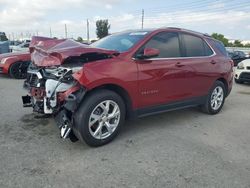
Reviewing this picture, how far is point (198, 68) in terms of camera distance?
5.11m

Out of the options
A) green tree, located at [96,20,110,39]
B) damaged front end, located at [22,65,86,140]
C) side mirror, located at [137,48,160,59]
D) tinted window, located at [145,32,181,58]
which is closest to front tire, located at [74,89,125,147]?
damaged front end, located at [22,65,86,140]

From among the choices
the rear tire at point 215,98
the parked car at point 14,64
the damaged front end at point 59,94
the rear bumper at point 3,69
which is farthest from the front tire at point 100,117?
the rear bumper at point 3,69

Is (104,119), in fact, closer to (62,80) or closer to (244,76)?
(62,80)

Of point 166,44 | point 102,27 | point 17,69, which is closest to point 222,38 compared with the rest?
point 102,27

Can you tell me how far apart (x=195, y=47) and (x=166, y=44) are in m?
0.88

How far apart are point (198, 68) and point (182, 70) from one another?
0.52 metres

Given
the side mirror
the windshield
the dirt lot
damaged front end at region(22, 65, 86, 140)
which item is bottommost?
the dirt lot

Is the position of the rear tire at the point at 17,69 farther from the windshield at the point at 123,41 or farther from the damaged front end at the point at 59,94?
the damaged front end at the point at 59,94

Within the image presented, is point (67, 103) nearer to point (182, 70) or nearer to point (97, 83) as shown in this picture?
point (97, 83)

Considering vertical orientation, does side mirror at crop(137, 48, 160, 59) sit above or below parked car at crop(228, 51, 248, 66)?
above

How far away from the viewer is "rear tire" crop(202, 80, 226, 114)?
18.3 feet

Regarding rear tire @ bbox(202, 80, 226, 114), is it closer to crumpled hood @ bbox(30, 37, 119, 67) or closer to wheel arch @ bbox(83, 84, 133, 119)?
wheel arch @ bbox(83, 84, 133, 119)

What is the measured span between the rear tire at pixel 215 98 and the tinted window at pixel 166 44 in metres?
1.35

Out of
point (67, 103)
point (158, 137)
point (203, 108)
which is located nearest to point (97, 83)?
point (67, 103)
